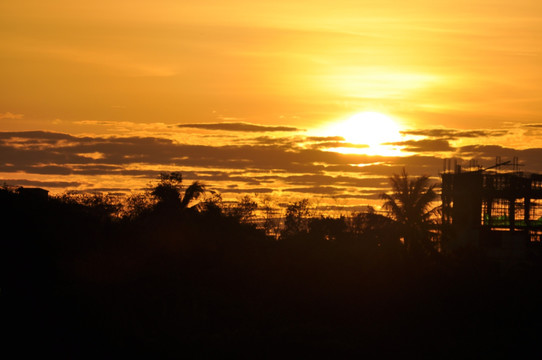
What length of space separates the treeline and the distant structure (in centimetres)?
2382

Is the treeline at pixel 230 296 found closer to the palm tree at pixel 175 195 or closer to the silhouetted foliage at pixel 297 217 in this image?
the palm tree at pixel 175 195

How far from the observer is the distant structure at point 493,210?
7912 cm

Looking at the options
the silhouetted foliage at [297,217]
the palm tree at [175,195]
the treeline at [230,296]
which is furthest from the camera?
the silhouetted foliage at [297,217]

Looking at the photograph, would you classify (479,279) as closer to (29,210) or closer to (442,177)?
(29,210)

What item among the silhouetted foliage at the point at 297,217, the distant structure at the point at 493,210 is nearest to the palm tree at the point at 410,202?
the distant structure at the point at 493,210

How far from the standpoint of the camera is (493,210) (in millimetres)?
81812

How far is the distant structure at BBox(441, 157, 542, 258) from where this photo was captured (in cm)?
7912

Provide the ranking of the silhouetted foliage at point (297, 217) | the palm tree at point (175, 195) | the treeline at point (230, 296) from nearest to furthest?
the treeline at point (230, 296), the palm tree at point (175, 195), the silhouetted foliage at point (297, 217)

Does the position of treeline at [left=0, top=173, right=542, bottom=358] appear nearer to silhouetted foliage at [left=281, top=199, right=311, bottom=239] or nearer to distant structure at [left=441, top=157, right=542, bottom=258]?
distant structure at [left=441, top=157, right=542, bottom=258]

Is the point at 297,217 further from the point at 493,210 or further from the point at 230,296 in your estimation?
the point at 230,296

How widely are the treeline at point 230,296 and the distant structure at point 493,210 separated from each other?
2382cm

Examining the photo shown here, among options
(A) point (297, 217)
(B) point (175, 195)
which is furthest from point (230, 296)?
(A) point (297, 217)

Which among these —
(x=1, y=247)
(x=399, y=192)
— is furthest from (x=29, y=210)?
(x=399, y=192)

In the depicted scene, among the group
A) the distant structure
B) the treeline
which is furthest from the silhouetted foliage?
the treeline
